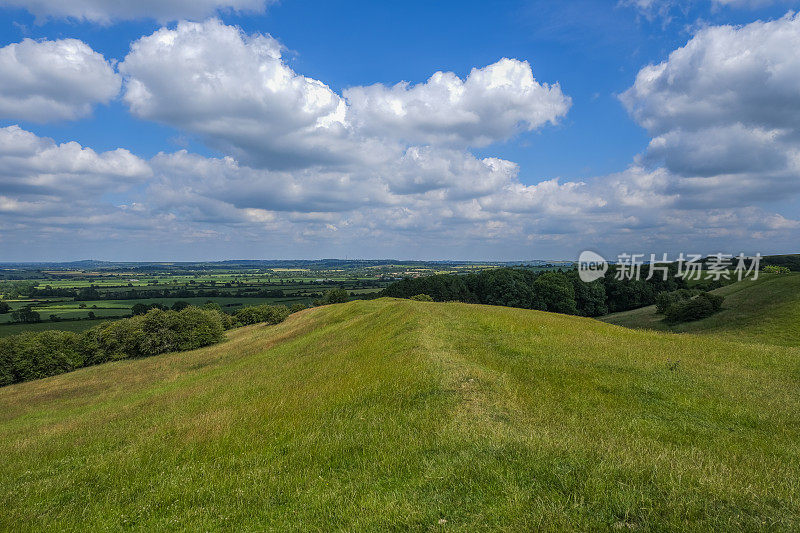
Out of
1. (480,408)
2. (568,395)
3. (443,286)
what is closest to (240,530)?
(480,408)

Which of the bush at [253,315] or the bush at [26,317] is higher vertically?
Result: the bush at [253,315]

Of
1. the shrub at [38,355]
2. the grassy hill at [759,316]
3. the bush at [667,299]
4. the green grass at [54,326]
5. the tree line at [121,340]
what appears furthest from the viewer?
the green grass at [54,326]

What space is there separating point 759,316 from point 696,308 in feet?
38.1

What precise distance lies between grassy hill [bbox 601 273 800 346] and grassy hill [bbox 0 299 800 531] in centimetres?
2629

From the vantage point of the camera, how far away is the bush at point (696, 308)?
175 feet

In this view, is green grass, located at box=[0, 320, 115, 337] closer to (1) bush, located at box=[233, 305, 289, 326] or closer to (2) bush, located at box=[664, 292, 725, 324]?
(1) bush, located at box=[233, 305, 289, 326]

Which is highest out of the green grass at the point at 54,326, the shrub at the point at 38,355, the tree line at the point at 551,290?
the tree line at the point at 551,290

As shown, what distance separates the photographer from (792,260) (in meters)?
118

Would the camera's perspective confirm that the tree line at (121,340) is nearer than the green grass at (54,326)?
Yes

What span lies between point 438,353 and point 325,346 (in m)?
15.1

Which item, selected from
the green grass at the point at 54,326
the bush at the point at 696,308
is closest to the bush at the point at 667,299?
the bush at the point at 696,308

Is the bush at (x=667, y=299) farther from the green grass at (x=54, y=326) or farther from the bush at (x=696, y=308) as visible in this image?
the green grass at (x=54, y=326)

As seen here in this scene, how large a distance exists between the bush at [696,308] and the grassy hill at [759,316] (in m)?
1.26

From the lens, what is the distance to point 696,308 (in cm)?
5444
